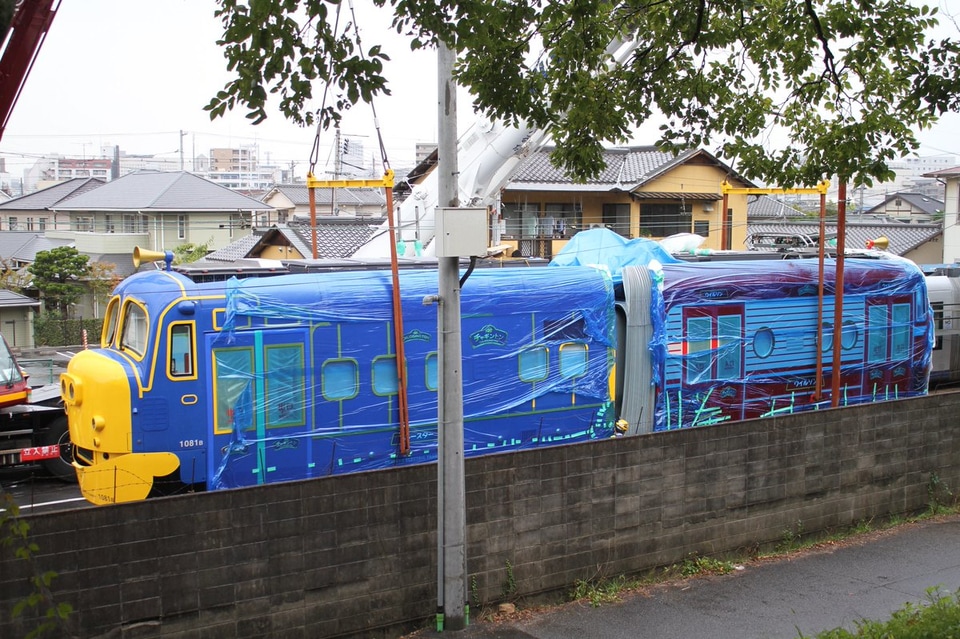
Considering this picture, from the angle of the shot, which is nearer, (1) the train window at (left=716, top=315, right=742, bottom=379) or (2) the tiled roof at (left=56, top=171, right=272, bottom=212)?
(1) the train window at (left=716, top=315, right=742, bottom=379)

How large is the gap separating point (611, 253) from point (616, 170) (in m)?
20.3

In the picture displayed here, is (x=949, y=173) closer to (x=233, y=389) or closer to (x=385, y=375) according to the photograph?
(x=385, y=375)

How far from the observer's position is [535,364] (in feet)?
43.4

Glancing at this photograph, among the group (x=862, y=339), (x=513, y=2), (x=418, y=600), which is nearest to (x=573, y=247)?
(x=862, y=339)

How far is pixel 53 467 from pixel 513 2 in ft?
33.7

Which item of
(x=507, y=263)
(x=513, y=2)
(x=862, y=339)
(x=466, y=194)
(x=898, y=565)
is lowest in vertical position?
(x=898, y=565)

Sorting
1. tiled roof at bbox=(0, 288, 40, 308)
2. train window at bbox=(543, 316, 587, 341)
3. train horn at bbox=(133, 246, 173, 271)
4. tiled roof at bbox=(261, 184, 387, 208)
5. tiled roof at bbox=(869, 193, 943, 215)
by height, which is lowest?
tiled roof at bbox=(0, 288, 40, 308)

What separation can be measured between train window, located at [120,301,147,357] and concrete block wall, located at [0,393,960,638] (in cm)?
393

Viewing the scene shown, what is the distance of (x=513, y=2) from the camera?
9.34 metres

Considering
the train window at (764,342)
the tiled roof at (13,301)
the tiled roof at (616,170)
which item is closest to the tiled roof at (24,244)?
the tiled roof at (13,301)

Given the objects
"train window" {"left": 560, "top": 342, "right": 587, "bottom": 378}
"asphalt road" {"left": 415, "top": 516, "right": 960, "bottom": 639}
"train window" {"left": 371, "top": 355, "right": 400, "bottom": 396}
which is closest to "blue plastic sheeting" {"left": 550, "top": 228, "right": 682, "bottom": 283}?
"train window" {"left": 560, "top": 342, "right": 587, "bottom": 378}

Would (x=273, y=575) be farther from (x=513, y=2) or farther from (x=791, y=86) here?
(x=791, y=86)

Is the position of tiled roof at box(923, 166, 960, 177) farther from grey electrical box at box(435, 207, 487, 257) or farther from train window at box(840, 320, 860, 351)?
grey electrical box at box(435, 207, 487, 257)

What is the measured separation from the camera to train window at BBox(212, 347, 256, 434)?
10984 millimetres
